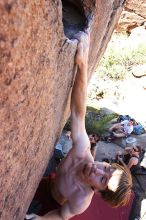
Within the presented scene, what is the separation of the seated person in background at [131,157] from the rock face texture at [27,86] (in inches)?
154

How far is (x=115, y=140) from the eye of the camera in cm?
730

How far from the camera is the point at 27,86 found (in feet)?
4.52

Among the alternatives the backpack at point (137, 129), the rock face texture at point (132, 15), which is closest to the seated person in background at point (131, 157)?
the backpack at point (137, 129)

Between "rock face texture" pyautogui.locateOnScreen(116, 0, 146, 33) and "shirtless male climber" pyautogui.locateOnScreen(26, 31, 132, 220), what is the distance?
10.1 m

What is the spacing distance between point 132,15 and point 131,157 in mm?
7183

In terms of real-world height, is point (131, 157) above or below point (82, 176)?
below

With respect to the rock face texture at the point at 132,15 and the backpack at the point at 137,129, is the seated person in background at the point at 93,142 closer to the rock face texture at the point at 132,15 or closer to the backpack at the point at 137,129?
the backpack at the point at 137,129

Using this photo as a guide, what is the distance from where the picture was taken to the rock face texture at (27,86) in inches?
46.2

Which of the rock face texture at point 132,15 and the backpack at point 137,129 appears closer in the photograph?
the backpack at point 137,129

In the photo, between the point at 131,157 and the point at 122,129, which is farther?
the point at 122,129

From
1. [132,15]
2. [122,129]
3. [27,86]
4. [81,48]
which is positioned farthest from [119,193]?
[132,15]

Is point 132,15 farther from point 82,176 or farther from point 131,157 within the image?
point 82,176

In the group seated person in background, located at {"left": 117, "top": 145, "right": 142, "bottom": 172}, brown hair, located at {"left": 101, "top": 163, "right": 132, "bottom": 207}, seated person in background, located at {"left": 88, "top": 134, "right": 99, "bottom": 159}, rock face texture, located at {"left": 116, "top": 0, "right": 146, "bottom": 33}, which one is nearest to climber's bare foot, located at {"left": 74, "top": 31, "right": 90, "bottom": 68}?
brown hair, located at {"left": 101, "top": 163, "right": 132, "bottom": 207}

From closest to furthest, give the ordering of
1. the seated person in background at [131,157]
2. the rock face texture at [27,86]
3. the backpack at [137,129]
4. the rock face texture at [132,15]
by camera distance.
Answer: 1. the rock face texture at [27,86]
2. the seated person in background at [131,157]
3. the backpack at [137,129]
4. the rock face texture at [132,15]
